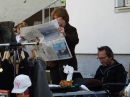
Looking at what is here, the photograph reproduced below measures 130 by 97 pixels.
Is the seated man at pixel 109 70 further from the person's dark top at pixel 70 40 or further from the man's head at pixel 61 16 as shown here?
the man's head at pixel 61 16

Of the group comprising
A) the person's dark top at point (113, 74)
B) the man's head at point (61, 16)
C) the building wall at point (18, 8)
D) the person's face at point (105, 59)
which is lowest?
the person's dark top at point (113, 74)

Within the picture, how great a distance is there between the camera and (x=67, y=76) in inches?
204

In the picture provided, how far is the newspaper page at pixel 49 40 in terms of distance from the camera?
4.53 metres

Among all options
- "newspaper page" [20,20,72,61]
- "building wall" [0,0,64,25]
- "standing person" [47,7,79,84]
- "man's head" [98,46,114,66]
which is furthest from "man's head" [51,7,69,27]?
"building wall" [0,0,64,25]

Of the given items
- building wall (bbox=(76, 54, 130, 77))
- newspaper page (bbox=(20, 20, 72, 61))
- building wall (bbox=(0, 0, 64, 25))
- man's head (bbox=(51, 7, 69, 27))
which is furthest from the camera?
building wall (bbox=(0, 0, 64, 25))

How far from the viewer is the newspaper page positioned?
4527 millimetres

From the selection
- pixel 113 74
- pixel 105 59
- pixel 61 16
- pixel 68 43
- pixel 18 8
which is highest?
pixel 18 8

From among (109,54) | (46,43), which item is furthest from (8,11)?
(46,43)

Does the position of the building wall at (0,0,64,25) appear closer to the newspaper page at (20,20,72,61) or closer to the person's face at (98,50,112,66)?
the person's face at (98,50,112,66)

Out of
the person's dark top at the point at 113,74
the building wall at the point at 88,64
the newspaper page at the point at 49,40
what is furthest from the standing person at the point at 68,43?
the building wall at the point at 88,64

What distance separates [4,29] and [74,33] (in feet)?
4.94

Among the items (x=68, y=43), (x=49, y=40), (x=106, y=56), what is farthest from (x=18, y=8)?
(x=49, y=40)

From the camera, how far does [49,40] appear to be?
15.8 feet

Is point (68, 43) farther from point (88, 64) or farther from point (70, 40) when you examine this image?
point (88, 64)
